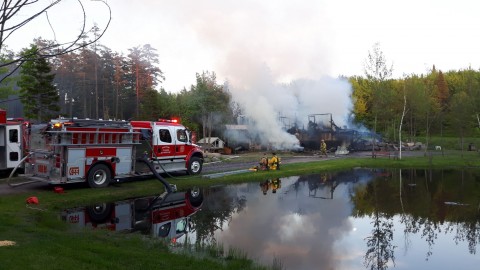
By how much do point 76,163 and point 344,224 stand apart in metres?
11.7

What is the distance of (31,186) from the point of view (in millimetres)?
19375

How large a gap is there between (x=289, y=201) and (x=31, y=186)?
12.3 meters

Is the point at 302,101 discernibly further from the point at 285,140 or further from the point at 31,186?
→ the point at 31,186

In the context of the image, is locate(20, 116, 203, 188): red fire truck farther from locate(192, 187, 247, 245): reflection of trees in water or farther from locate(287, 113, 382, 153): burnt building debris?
locate(287, 113, 382, 153): burnt building debris

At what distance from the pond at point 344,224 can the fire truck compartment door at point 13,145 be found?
38.6 feet

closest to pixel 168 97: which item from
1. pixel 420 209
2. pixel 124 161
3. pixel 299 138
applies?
pixel 299 138

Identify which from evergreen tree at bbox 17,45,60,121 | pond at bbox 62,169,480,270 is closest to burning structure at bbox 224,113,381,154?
evergreen tree at bbox 17,45,60,121

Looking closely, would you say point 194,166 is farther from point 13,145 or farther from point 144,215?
point 13,145

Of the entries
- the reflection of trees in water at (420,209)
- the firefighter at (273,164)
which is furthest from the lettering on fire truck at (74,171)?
the firefighter at (273,164)

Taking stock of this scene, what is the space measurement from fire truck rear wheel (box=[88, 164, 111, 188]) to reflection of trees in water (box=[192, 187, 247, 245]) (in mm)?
4735

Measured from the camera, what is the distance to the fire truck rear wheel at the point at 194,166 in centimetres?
2405

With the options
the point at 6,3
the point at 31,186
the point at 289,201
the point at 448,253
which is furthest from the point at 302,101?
the point at 6,3

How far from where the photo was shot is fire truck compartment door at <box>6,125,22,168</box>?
76.6ft

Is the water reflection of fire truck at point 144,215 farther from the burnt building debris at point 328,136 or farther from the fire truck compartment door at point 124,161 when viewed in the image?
the burnt building debris at point 328,136
